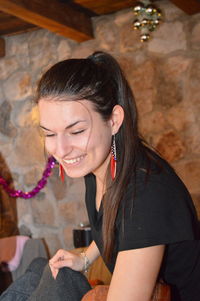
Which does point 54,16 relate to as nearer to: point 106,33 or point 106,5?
point 106,5

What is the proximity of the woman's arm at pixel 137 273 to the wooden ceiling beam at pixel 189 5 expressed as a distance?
1773 mm

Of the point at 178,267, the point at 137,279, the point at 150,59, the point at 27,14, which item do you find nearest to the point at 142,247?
the point at 137,279

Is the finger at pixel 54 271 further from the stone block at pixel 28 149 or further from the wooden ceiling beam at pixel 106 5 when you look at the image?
the stone block at pixel 28 149

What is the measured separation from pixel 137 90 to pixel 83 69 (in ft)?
5.53

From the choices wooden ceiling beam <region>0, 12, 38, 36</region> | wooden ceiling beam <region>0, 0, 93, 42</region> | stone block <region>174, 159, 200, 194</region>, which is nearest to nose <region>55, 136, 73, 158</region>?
wooden ceiling beam <region>0, 0, 93, 42</region>

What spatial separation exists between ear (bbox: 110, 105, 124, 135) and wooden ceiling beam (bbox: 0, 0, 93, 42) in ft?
4.18

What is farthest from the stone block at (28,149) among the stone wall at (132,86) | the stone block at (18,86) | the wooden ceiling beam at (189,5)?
the wooden ceiling beam at (189,5)

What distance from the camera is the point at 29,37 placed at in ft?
10.2

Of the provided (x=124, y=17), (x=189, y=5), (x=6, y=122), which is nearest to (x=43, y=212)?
(x=6, y=122)

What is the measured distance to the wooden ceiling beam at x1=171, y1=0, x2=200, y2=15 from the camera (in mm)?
2325

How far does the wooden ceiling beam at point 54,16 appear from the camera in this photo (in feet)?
7.23

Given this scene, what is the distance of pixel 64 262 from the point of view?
1.19m

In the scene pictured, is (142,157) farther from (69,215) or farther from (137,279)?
(69,215)

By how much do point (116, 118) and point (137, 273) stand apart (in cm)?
39
